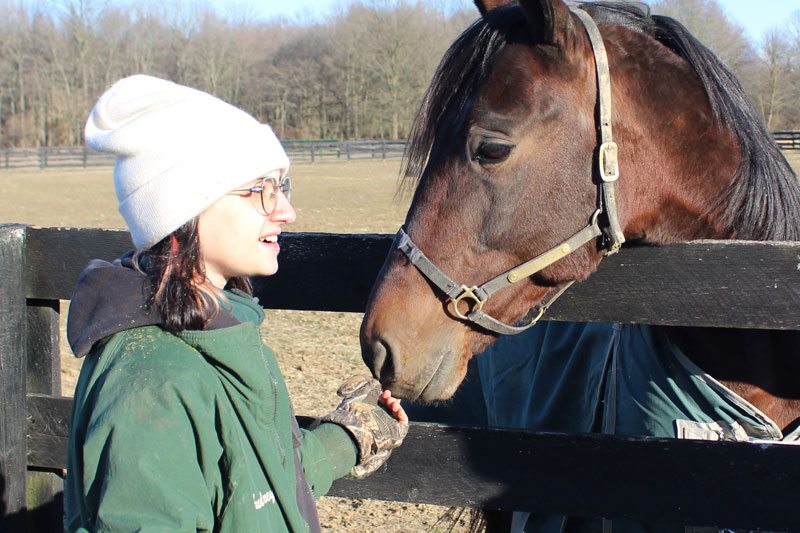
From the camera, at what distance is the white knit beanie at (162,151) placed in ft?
4.17

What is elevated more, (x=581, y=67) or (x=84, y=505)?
(x=581, y=67)

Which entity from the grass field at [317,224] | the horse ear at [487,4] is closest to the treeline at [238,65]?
the grass field at [317,224]

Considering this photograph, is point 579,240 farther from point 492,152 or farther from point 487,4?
point 487,4

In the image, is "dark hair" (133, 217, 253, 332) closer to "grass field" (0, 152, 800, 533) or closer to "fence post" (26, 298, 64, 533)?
"grass field" (0, 152, 800, 533)

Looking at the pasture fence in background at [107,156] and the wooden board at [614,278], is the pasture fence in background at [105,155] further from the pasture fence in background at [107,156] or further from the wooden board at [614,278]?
the wooden board at [614,278]

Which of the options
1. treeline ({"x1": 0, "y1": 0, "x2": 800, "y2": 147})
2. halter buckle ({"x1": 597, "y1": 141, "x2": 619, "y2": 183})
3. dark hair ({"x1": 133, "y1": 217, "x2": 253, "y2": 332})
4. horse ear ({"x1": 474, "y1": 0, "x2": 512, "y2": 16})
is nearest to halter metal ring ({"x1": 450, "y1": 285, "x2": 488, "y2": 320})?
halter buckle ({"x1": 597, "y1": 141, "x2": 619, "y2": 183})

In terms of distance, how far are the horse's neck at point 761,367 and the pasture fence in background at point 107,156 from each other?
32745 millimetres

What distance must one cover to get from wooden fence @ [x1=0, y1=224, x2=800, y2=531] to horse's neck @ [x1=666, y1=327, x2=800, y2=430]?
149 mm

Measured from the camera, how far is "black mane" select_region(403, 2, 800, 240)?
5.86ft

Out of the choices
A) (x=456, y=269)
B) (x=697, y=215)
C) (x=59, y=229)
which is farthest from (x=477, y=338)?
(x=59, y=229)

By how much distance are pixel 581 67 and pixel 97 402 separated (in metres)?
1.33

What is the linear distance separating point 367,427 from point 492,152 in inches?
30.6

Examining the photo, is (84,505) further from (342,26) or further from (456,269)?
(342,26)

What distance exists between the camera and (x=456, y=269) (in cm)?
173
